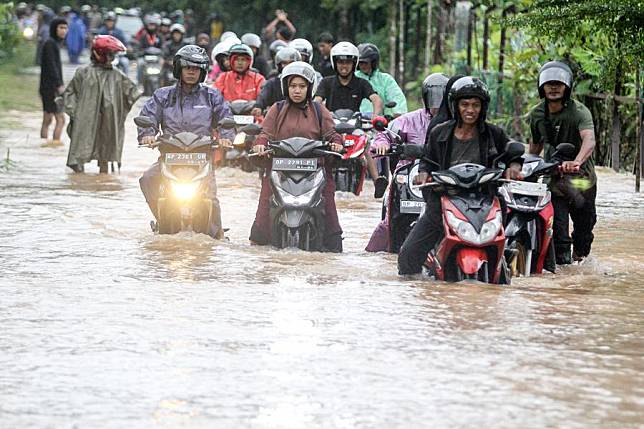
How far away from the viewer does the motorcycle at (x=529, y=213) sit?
1055cm

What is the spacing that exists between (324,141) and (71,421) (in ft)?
18.7

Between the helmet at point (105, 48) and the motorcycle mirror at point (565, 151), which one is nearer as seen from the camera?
the motorcycle mirror at point (565, 151)

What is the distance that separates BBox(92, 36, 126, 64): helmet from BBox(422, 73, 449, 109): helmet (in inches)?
285

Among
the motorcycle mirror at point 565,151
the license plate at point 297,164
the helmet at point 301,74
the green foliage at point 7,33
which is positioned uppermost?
the green foliage at point 7,33

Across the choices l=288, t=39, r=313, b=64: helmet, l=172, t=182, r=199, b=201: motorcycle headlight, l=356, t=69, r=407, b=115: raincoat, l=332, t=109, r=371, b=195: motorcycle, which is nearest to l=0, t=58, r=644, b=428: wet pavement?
l=172, t=182, r=199, b=201: motorcycle headlight

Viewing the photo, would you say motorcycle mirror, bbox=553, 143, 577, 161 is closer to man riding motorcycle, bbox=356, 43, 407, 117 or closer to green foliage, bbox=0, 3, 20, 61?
man riding motorcycle, bbox=356, 43, 407, 117

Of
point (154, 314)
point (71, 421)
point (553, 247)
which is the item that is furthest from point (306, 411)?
point (553, 247)

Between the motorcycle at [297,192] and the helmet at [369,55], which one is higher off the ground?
the helmet at [369,55]

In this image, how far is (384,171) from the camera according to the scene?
17.5m

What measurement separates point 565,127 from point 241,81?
28.6 feet

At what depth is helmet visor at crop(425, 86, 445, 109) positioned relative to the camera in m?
11.6

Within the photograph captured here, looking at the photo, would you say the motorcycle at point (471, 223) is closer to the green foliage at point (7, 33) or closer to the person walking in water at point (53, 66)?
the person walking in water at point (53, 66)

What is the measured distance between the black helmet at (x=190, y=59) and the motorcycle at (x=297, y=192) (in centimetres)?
110

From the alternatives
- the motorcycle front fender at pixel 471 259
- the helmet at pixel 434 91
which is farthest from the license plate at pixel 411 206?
the motorcycle front fender at pixel 471 259
